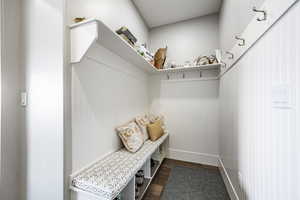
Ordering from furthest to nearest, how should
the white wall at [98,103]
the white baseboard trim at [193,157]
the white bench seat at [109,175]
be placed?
1. the white baseboard trim at [193,157]
2. the white wall at [98,103]
3. the white bench seat at [109,175]

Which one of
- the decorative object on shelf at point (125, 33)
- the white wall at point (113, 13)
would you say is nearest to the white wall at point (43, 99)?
the white wall at point (113, 13)

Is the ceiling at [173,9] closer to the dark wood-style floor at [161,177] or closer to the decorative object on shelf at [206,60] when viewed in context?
the decorative object on shelf at [206,60]

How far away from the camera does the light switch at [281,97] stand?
602 mm

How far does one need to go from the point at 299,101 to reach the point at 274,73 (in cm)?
24

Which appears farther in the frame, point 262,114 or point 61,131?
point 61,131

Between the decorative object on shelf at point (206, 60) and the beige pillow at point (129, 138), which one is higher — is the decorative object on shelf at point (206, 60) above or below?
above

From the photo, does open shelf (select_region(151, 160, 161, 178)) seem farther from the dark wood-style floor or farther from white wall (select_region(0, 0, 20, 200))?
white wall (select_region(0, 0, 20, 200))

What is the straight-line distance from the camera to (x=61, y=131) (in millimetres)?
975

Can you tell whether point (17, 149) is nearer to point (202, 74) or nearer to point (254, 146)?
point (254, 146)

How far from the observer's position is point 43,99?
41.3 inches

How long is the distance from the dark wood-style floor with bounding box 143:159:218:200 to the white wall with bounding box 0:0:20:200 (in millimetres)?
1348

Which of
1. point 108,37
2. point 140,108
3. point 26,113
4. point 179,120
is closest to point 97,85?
point 108,37

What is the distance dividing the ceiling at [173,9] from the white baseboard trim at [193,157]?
8.84 feet

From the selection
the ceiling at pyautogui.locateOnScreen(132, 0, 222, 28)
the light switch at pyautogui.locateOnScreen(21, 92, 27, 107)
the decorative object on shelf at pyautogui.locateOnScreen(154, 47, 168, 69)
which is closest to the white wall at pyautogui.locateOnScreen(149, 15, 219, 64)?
the ceiling at pyautogui.locateOnScreen(132, 0, 222, 28)
